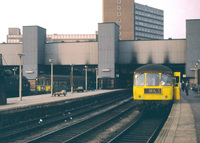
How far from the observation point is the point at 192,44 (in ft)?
220

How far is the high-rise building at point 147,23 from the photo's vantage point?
525ft

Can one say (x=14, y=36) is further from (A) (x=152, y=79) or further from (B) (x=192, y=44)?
Answer: (A) (x=152, y=79)

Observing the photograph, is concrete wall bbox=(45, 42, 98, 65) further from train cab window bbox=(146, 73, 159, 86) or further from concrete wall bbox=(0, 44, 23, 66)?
train cab window bbox=(146, 73, 159, 86)

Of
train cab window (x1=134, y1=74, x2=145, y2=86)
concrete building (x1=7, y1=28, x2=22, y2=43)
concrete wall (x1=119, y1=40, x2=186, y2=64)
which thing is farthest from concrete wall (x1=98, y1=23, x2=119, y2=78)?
concrete building (x1=7, y1=28, x2=22, y2=43)

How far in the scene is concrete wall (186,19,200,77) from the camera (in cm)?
6700

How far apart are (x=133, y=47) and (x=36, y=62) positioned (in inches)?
973

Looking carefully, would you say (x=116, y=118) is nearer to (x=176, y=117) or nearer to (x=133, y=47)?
(x=176, y=117)

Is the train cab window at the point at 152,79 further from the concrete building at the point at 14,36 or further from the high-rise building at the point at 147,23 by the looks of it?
the concrete building at the point at 14,36

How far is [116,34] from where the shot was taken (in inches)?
2835

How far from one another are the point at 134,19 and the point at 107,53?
9153 centimetres

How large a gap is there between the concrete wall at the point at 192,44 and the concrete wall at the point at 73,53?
74.4ft

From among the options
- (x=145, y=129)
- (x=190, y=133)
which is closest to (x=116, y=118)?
(x=145, y=129)

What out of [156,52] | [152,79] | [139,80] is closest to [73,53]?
[156,52]

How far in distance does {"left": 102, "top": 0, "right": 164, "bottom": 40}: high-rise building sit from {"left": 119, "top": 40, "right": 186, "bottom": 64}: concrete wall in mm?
64656
